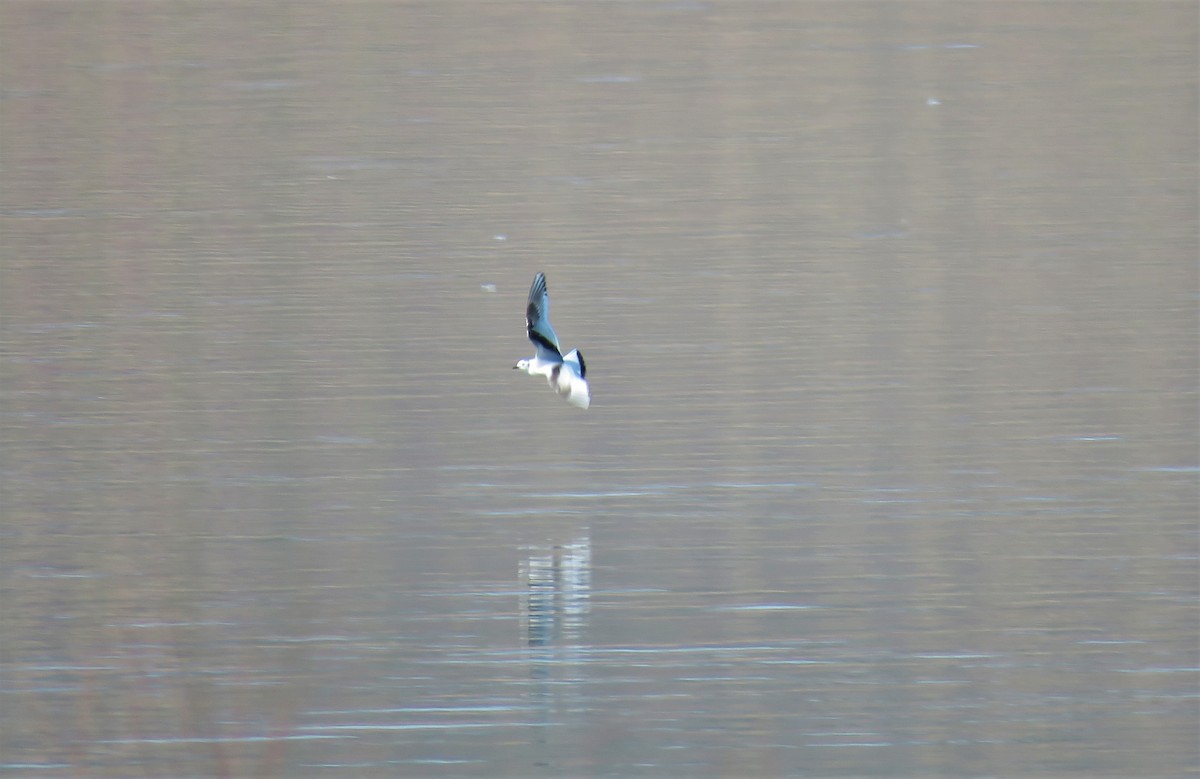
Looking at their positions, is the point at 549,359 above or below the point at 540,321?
below

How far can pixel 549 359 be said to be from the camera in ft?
26.8

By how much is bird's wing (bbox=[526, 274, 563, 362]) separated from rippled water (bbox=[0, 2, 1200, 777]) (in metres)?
0.71

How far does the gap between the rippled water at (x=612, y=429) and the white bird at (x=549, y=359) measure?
1.86 feet

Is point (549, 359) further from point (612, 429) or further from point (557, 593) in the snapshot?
point (612, 429)

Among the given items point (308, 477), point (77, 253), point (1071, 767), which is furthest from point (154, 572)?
point (77, 253)

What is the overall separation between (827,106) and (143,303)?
7615 millimetres

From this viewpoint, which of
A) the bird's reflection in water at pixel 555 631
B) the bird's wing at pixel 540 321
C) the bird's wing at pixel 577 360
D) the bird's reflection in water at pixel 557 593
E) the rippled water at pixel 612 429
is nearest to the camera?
the bird's reflection in water at pixel 555 631

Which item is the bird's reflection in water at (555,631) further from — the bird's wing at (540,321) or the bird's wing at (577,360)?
the bird's wing at (540,321)

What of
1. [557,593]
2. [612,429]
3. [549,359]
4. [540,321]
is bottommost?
[612,429]

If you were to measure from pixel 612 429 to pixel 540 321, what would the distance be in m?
1.59

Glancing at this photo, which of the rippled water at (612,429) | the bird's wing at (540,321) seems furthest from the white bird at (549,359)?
the rippled water at (612,429)

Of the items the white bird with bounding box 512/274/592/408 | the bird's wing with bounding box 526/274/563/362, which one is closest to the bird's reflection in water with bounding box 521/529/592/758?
the white bird with bounding box 512/274/592/408

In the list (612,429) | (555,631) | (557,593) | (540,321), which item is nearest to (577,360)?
(540,321)

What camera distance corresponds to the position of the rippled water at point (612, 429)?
6441 mm
